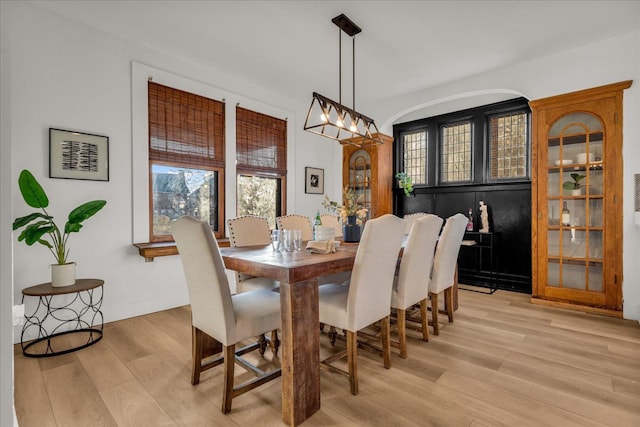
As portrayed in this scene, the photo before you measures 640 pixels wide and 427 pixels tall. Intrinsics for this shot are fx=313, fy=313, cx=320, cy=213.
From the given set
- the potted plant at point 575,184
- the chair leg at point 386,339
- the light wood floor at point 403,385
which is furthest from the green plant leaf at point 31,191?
the potted plant at point 575,184

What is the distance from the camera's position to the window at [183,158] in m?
3.46

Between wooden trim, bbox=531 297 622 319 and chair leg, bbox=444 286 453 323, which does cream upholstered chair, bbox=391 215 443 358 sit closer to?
chair leg, bbox=444 286 453 323

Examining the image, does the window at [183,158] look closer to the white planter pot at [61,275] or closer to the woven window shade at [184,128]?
the woven window shade at [184,128]

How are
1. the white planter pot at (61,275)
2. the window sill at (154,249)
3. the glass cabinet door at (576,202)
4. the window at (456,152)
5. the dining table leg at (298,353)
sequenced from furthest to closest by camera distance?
the window at (456,152) → the glass cabinet door at (576,202) → the window sill at (154,249) → the white planter pot at (61,275) → the dining table leg at (298,353)

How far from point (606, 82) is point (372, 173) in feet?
9.49

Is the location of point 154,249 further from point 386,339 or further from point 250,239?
point 386,339

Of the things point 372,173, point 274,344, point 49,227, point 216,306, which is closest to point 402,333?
point 274,344

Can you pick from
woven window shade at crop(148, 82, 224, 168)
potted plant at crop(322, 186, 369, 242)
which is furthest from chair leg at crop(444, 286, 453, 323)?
woven window shade at crop(148, 82, 224, 168)

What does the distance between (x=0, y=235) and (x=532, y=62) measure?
15.6 ft

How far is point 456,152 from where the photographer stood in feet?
→ 15.3

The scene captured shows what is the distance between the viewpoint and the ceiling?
2682 mm

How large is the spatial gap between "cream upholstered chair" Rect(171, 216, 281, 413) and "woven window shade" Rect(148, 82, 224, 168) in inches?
85.8

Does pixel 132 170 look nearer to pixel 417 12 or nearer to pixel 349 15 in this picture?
pixel 349 15

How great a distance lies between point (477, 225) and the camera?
4.50 m
